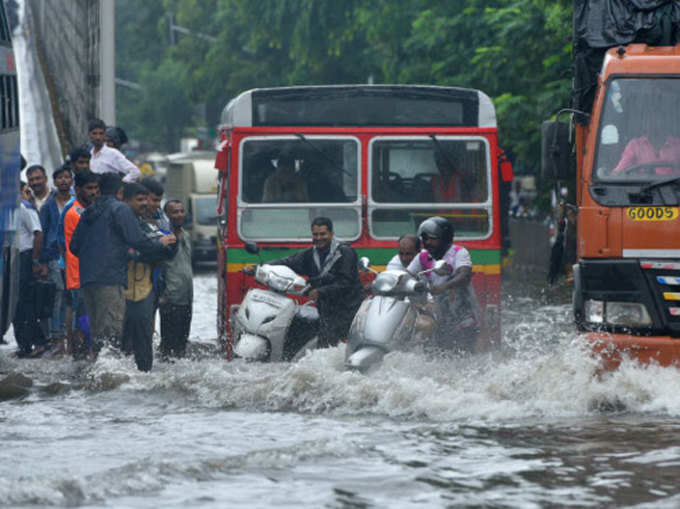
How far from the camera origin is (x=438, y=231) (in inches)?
448

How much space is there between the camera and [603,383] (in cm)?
986

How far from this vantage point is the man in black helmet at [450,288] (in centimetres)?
1129

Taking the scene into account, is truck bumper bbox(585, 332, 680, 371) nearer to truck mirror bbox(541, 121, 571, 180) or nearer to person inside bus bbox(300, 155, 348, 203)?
truck mirror bbox(541, 121, 571, 180)

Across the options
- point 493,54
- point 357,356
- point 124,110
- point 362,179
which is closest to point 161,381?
point 357,356

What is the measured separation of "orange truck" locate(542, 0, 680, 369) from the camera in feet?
31.9

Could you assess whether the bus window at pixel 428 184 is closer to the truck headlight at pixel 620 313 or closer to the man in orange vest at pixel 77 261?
the man in orange vest at pixel 77 261

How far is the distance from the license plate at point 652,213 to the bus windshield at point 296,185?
385 centimetres

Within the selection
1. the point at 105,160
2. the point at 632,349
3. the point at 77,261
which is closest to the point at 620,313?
the point at 632,349

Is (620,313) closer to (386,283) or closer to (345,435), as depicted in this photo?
(386,283)

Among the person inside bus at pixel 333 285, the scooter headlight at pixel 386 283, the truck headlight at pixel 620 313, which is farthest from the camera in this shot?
the person inside bus at pixel 333 285

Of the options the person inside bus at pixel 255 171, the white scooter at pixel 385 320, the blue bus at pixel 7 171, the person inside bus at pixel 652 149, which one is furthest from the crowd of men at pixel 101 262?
the person inside bus at pixel 652 149

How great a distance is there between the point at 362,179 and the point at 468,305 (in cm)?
218

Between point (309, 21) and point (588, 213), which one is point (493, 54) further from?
point (588, 213)

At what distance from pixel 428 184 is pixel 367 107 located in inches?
33.1
